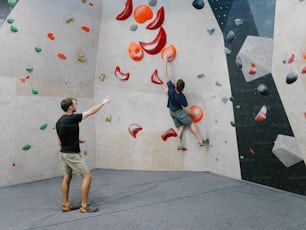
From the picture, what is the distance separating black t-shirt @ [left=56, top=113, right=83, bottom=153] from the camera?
8.59ft

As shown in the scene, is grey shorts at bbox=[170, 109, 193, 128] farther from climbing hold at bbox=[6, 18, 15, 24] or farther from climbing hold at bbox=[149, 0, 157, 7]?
climbing hold at bbox=[6, 18, 15, 24]

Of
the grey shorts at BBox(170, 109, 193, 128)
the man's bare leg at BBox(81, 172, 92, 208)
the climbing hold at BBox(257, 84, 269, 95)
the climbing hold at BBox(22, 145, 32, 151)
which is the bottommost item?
the man's bare leg at BBox(81, 172, 92, 208)

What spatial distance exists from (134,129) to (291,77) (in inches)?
97.1

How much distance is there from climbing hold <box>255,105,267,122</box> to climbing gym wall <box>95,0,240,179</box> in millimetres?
398

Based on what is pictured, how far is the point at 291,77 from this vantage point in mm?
2863

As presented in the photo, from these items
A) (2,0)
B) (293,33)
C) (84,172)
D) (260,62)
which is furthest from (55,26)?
(293,33)

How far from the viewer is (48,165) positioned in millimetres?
A: 4215

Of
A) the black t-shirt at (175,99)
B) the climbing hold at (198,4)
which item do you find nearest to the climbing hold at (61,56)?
the black t-shirt at (175,99)

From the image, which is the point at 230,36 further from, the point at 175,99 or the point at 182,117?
the point at 182,117

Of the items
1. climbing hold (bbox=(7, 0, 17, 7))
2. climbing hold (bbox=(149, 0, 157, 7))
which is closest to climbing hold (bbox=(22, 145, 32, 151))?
climbing hold (bbox=(7, 0, 17, 7))

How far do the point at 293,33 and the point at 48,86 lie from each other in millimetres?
3288

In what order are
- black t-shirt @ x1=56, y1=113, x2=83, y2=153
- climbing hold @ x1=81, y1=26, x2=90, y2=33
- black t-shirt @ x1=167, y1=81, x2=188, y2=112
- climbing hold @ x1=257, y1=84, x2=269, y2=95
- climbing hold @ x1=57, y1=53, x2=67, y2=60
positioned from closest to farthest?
1. black t-shirt @ x1=56, y1=113, x2=83, y2=153
2. climbing hold @ x1=257, y1=84, x2=269, y2=95
3. black t-shirt @ x1=167, y1=81, x2=188, y2=112
4. climbing hold @ x1=57, y1=53, x2=67, y2=60
5. climbing hold @ x1=81, y1=26, x2=90, y2=33

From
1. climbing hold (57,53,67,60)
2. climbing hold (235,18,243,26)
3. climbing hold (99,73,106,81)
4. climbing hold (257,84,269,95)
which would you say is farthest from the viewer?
climbing hold (99,73,106,81)

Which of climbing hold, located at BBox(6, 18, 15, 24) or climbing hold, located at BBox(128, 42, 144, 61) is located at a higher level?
climbing hold, located at BBox(6, 18, 15, 24)
